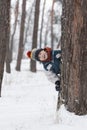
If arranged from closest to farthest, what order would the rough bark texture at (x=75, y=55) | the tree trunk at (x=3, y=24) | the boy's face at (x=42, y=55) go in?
the rough bark texture at (x=75, y=55)
the boy's face at (x=42, y=55)
the tree trunk at (x=3, y=24)

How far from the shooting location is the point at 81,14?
20.2 feet

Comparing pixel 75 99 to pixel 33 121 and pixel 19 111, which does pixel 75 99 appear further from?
pixel 19 111

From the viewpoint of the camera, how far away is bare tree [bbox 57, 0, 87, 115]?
20.2 ft

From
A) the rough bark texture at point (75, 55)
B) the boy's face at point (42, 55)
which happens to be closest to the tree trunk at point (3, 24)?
the boy's face at point (42, 55)

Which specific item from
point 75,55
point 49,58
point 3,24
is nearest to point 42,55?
point 49,58

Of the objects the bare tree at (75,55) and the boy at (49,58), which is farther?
the boy at (49,58)

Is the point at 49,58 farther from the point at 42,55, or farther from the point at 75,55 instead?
the point at 75,55

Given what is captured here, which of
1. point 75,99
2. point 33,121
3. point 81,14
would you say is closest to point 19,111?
point 33,121

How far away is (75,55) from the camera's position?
624 centimetres

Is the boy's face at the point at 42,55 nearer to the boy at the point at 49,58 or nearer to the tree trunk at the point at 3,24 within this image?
the boy at the point at 49,58

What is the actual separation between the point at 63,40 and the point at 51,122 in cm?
131

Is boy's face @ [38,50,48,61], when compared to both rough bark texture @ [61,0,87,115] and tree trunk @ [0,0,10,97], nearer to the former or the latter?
rough bark texture @ [61,0,87,115]

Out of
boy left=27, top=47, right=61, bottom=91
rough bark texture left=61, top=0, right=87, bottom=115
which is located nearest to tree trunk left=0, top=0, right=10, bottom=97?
boy left=27, top=47, right=61, bottom=91

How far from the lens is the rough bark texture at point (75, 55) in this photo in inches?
243
